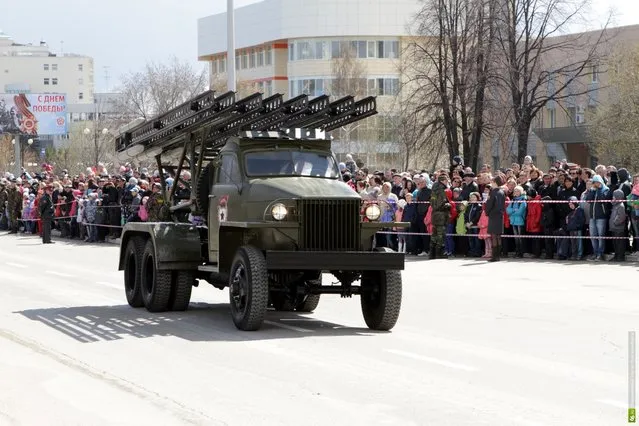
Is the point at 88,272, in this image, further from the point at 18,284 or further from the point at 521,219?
the point at 521,219

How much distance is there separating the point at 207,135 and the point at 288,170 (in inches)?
91.7

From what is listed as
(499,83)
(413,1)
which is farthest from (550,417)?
(413,1)

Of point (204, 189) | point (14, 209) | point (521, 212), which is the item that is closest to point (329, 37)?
point (14, 209)

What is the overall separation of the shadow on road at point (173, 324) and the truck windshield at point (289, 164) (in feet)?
6.33

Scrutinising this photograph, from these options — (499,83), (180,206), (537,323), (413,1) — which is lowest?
(537,323)

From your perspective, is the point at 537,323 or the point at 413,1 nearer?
the point at 537,323

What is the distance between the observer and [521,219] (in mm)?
27953

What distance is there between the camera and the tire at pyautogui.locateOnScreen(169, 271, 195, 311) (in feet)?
59.5

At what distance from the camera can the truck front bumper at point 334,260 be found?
15.3 meters

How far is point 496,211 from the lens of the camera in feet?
91.0

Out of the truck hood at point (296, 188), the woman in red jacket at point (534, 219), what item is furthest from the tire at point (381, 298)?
the woman in red jacket at point (534, 219)

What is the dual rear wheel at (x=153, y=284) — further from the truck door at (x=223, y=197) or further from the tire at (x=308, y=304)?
the tire at (x=308, y=304)

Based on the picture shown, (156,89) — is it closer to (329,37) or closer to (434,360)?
(329,37)

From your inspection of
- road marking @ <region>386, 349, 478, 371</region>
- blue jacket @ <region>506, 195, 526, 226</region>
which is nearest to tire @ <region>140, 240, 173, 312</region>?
road marking @ <region>386, 349, 478, 371</region>
